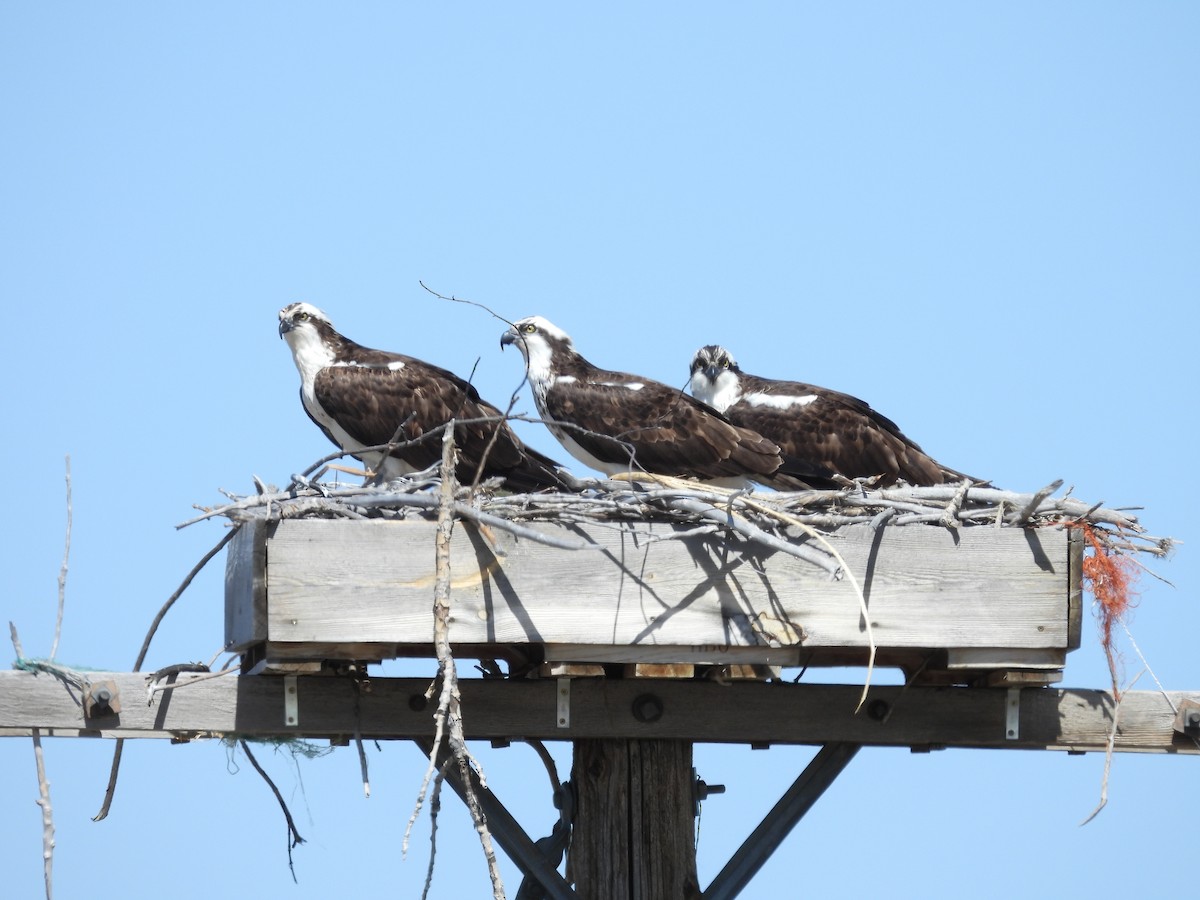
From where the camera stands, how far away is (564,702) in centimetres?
521

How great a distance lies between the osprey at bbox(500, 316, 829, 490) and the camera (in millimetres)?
8023

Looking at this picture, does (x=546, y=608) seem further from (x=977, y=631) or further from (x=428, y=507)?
(x=977, y=631)

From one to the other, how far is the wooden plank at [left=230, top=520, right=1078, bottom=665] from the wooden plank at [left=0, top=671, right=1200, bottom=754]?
383 mm

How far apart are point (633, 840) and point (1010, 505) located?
160 cm

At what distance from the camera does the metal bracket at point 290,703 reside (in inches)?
199

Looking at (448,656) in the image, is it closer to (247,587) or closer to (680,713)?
(247,587)

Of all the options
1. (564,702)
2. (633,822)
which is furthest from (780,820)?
(564,702)

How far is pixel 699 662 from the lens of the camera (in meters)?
4.84

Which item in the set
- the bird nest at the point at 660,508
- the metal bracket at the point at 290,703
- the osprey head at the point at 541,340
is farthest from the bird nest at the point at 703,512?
the osprey head at the point at 541,340

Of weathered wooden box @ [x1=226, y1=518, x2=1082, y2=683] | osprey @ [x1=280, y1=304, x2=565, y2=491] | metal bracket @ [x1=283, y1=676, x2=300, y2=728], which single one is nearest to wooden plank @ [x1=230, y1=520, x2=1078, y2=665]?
weathered wooden box @ [x1=226, y1=518, x2=1082, y2=683]

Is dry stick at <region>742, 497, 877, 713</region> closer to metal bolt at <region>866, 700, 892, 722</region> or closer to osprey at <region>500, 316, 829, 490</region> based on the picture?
metal bolt at <region>866, 700, 892, 722</region>

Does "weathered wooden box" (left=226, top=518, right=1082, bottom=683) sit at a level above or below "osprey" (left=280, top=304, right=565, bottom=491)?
below

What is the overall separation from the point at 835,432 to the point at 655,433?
1.14 meters

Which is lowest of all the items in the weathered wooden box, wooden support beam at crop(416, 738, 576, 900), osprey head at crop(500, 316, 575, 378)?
wooden support beam at crop(416, 738, 576, 900)
